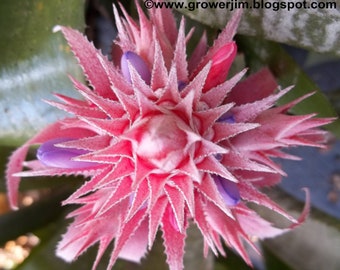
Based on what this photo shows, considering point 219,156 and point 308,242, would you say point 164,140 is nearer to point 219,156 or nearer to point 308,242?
point 219,156

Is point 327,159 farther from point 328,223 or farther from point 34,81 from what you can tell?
point 34,81

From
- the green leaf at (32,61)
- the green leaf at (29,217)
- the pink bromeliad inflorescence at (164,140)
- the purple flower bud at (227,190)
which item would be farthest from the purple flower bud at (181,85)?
the green leaf at (29,217)

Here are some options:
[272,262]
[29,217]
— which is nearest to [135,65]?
[29,217]

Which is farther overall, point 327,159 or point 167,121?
point 327,159

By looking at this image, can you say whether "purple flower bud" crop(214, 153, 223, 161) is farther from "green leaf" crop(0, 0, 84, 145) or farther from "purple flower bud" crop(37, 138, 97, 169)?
"green leaf" crop(0, 0, 84, 145)

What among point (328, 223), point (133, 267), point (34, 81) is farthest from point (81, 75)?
point (328, 223)

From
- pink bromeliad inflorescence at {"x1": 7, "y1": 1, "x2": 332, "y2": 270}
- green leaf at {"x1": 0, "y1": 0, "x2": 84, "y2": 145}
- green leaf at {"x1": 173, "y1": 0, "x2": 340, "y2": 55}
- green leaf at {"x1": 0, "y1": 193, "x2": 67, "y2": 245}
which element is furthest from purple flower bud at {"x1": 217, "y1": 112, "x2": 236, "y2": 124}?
green leaf at {"x1": 0, "y1": 193, "x2": 67, "y2": 245}

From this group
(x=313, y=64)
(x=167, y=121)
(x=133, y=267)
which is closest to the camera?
(x=167, y=121)
